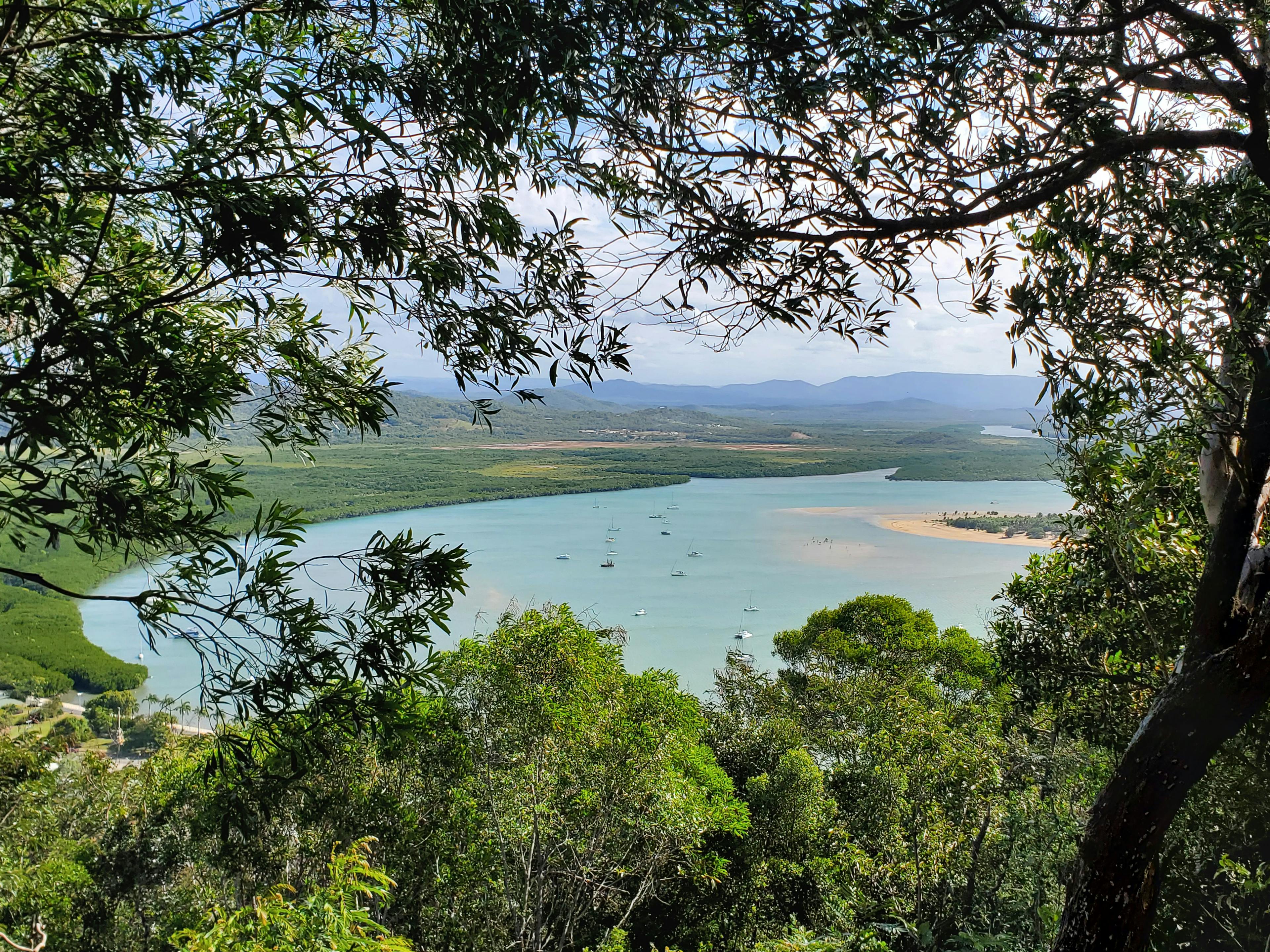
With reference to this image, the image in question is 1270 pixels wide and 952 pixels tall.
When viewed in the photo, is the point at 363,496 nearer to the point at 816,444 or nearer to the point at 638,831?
the point at 638,831

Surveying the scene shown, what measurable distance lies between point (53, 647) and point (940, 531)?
140 ft

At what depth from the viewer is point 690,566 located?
115ft

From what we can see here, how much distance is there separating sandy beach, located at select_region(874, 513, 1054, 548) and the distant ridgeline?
3828 cm

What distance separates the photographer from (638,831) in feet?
19.4

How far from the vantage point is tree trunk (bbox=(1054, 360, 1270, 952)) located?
1.64 m

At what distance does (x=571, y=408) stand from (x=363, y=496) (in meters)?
108

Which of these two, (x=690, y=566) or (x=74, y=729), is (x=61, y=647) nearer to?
(x=74, y=729)

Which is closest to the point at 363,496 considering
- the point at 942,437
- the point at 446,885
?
the point at 446,885

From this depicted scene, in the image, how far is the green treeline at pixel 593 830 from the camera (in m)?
4.37

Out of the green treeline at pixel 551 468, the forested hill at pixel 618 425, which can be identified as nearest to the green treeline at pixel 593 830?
the green treeline at pixel 551 468

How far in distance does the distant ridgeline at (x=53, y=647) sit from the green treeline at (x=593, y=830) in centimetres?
2070

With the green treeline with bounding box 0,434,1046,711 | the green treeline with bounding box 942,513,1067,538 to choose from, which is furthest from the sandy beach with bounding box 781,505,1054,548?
the green treeline with bounding box 0,434,1046,711

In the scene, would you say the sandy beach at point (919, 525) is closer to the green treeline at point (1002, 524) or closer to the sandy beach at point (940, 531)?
the sandy beach at point (940, 531)

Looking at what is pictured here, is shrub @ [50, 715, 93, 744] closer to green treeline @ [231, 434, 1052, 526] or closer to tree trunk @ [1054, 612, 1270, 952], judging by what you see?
green treeline @ [231, 434, 1052, 526]
